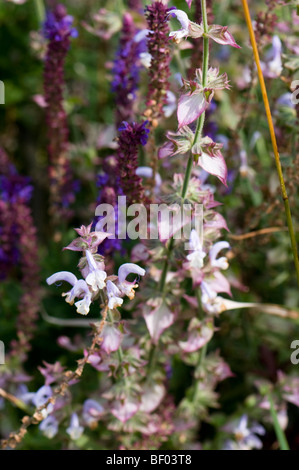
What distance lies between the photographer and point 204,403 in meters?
1.51

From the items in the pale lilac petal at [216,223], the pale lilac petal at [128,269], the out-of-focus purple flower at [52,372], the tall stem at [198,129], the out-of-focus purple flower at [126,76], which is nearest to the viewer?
the tall stem at [198,129]

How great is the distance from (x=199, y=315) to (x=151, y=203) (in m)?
0.32

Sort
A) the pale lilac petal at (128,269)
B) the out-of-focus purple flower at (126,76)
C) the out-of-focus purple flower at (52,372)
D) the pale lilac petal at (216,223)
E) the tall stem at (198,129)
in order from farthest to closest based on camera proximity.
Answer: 1. the out-of-focus purple flower at (126,76)
2. the out-of-focus purple flower at (52,372)
3. the pale lilac petal at (216,223)
4. the pale lilac petal at (128,269)
5. the tall stem at (198,129)

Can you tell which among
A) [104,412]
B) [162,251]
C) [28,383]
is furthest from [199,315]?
[28,383]

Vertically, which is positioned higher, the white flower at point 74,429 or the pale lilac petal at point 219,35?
the pale lilac petal at point 219,35

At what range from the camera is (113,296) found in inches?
41.6

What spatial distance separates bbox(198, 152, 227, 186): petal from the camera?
1.07 meters

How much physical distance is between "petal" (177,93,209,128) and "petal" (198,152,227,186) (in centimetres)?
9

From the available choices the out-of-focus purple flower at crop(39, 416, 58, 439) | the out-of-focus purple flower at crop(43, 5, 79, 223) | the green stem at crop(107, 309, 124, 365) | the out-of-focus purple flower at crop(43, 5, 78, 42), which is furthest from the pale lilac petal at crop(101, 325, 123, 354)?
the out-of-focus purple flower at crop(43, 5, 78, 42)

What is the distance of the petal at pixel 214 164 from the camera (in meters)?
1.07

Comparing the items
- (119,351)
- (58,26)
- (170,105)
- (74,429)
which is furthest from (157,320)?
(58,26)

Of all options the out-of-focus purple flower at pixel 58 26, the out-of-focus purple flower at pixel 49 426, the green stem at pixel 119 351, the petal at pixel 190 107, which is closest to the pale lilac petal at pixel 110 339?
the green stem at pixel 119 351

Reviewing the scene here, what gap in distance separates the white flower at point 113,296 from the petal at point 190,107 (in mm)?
338

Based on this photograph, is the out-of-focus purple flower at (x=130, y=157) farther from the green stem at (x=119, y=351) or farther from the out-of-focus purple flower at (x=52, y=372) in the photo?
the out-of-focus purple flower at (x=52, y=372)
